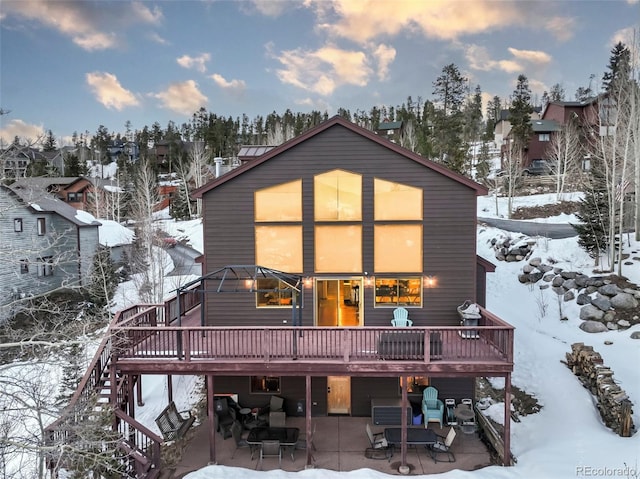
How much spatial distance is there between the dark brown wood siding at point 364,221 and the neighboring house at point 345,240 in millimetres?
31

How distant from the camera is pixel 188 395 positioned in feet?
45.8

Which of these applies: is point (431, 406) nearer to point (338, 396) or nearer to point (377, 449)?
point (377, 449)

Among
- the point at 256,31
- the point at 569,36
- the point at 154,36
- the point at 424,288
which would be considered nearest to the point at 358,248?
the point at 424,288

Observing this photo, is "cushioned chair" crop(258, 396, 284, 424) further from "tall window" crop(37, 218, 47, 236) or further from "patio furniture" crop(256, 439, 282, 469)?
"tall window" crop(37, 218, 47, 236)

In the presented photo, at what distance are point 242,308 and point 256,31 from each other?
23.8 metres

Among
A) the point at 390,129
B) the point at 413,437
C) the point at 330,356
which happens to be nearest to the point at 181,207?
the point at 390,129

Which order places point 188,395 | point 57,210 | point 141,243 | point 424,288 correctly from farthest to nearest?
point 57,210, point 141,243, point 188,395, point 424,288

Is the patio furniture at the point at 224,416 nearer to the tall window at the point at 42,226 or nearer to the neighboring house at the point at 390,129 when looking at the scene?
the tall window at the point at 42,226

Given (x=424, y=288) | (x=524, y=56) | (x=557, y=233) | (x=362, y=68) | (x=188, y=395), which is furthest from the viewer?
(x=524, y=56)

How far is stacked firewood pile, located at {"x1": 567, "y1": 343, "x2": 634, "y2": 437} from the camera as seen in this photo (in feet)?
31.6

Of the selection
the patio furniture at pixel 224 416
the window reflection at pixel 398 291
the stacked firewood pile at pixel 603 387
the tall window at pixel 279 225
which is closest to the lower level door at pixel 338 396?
the window reflection at pixel 398 291

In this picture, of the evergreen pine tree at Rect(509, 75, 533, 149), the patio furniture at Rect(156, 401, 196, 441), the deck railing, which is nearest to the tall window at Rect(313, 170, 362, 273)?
the deck railing

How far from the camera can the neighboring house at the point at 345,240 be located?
1206 centimetres

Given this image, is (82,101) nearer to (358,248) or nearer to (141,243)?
(141,243)
